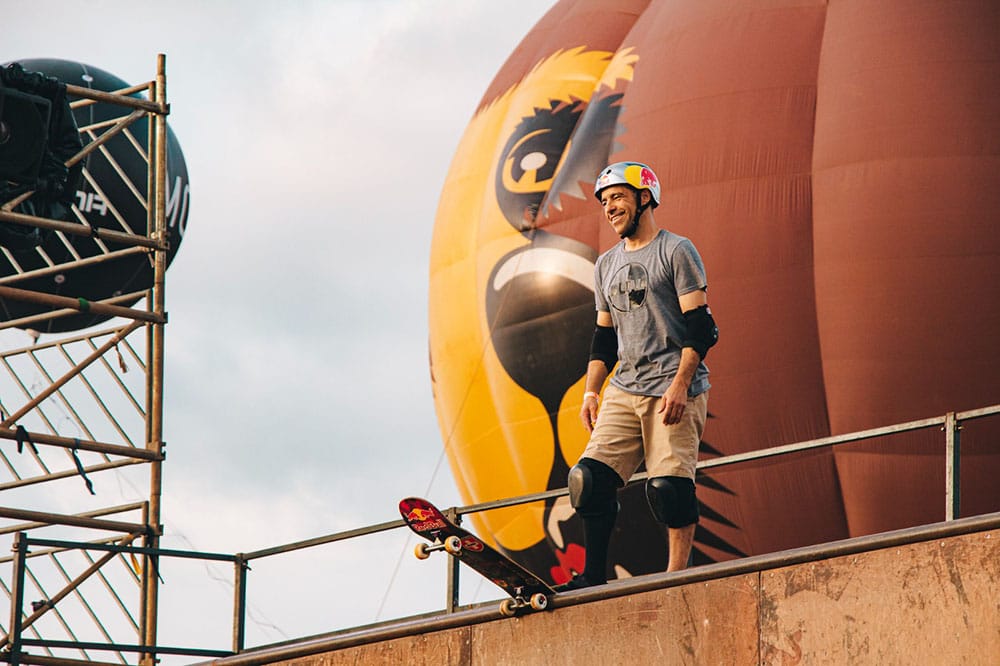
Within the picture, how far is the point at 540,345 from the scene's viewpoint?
19328 mm

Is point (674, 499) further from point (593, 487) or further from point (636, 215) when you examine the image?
point (636, 215)

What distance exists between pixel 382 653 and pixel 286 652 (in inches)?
33.6

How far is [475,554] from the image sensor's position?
10727 mm

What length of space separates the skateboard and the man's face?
1.81m

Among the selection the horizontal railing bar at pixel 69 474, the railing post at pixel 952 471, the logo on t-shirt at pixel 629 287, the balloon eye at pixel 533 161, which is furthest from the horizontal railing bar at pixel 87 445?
the railing post at pixel 952 471

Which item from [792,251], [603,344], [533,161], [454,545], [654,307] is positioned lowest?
[454,545]

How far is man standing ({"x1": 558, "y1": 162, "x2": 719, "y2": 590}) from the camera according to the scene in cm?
1057

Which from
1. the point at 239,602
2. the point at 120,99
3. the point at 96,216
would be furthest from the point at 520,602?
the point at 96,216

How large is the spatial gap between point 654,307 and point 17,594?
5.47m

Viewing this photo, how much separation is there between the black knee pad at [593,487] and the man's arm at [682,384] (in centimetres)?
51

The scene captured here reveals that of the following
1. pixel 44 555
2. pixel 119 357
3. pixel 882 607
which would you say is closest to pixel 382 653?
pixel 882 607

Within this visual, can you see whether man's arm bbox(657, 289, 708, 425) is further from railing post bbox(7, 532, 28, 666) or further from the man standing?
railing post bbox(7, 532, 28, 666)

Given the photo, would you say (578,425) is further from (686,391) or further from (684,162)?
(686,391)

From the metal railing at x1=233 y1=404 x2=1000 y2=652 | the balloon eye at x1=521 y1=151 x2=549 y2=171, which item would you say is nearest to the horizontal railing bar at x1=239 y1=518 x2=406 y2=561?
the metal railing at x1=233 y1=404 x2=1000 y2=652
